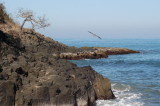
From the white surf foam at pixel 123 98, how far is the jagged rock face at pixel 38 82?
1.35 m

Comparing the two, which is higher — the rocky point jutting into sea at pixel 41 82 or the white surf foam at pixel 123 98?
the rocky point jutting into sea at pixel 41 82

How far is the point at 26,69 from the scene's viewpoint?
41.3 feet

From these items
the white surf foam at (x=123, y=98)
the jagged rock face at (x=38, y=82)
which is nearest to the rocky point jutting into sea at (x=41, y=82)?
the jagged rock face at (x=38, y=82)

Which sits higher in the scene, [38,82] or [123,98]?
[38,82]

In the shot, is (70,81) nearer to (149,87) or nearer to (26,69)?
(26,69)

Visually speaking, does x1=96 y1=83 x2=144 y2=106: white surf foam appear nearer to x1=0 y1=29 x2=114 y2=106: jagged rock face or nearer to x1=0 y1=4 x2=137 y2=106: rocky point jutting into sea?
x1=0 y1=4 x2=137 y2=106: rocky point jutting into sea

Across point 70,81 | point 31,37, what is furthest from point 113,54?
point 70,81

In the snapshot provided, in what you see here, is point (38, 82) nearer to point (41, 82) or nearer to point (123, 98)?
point (41, 82)

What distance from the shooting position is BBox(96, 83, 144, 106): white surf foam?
15.4m

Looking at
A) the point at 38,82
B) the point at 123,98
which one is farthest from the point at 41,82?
the point at 123,98

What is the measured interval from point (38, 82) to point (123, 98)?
7.26m

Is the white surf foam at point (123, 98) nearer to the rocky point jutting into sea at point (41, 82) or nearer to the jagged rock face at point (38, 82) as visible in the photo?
the rocky point jutting into sea at point (41, 82)

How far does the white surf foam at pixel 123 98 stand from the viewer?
50.6 feet

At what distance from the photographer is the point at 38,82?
11.5 meters
